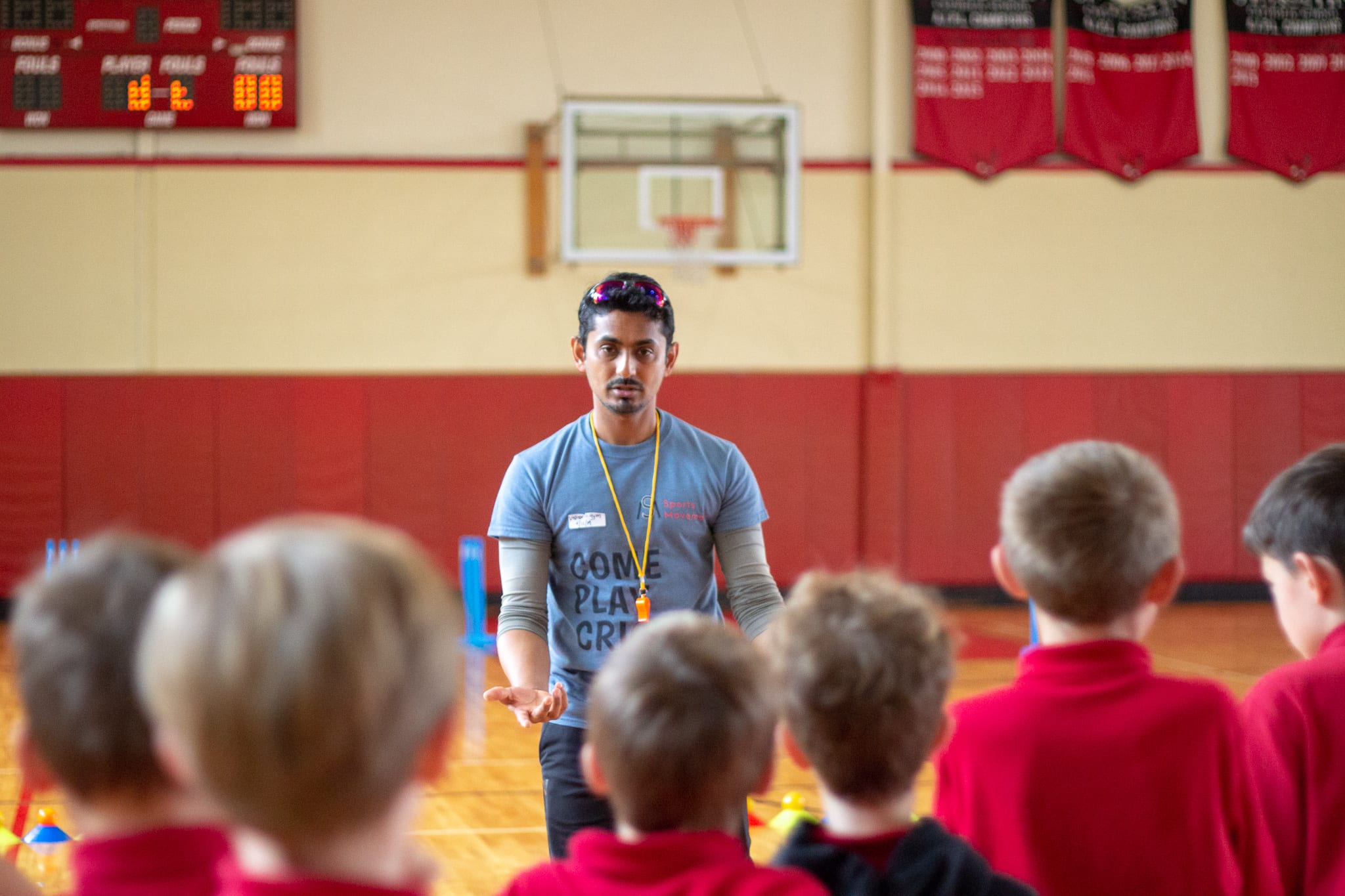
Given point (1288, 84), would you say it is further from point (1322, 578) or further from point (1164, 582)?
point (1164, 582)

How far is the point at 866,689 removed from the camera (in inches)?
56.0

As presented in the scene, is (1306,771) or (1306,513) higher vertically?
(1306,513)

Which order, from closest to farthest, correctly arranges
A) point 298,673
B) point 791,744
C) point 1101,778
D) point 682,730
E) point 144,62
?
point 298,673 → point 682,730 → point 791,744 → point 1101,778 → point 144,62

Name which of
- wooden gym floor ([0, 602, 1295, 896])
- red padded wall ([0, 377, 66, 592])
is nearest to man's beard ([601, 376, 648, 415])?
wooden gym floor ([0, 602, 1295, 896])

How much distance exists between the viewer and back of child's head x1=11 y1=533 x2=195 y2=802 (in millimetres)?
1162

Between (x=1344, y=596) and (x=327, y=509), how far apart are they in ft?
29.7

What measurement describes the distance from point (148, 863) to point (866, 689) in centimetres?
73

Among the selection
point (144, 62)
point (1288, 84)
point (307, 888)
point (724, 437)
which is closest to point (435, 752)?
point (307, 888)

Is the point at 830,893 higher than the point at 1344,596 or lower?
lower

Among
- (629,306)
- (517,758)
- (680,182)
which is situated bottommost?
(517,758)

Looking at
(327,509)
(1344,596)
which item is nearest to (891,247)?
(327,509)

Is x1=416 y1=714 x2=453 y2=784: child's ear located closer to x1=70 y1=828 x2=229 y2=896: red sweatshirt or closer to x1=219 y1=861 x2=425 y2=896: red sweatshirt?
x1=219 y1=861 x2=425 y2=896: red sweatshirt

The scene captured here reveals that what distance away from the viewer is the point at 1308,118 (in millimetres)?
10625

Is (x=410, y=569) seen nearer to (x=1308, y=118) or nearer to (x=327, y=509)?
(x=327, y=509)
